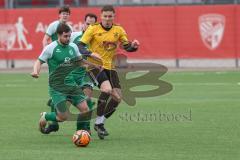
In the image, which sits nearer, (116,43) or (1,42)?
(116,43)

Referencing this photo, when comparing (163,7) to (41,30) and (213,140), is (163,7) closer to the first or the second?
(41,30)

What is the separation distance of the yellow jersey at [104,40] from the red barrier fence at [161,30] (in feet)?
56.4

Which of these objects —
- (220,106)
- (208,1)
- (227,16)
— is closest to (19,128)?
(220,106)

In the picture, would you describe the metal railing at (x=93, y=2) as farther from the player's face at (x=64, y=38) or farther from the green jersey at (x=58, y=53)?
the player's face at (x=64, y=38)

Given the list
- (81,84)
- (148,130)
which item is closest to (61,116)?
(148,130)

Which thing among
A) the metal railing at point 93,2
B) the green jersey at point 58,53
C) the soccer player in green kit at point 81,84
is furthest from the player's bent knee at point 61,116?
the metal railing at point 93,2

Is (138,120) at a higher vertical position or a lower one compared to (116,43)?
lower

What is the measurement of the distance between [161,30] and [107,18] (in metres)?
18.0

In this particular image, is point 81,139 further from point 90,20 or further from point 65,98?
point 90,20

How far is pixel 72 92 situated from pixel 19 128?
6.81ft

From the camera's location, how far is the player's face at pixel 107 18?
13250mm

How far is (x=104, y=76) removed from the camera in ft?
43.9

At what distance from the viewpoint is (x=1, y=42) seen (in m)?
32.1

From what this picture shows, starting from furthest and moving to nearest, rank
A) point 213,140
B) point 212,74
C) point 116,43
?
point 212,74, point 116,43, point 213,140
